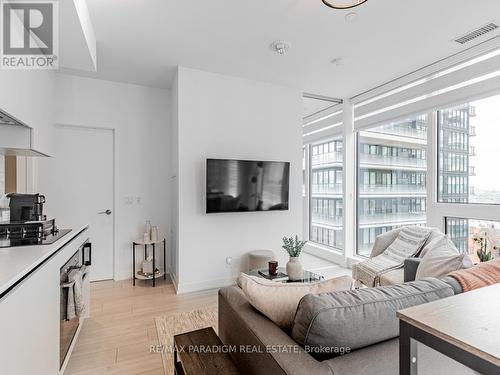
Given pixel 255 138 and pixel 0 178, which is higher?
pixel 255 138

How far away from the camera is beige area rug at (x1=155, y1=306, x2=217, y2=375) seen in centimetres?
223

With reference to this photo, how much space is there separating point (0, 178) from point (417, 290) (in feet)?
10.7

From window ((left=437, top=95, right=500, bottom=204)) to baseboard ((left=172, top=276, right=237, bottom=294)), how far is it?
2.94 metres

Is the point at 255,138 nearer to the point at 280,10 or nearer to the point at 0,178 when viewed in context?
the point at 280,10

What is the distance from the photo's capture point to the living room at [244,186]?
3.58ft

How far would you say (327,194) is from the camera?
17.2 feet

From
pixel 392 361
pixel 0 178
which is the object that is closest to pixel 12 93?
pixel 0 178

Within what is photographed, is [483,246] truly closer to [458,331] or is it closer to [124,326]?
[458,331]

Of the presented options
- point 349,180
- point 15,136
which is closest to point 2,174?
point 15,136

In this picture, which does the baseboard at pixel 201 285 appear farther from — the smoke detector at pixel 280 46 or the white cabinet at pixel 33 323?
the smoke detector at pixel 280 46

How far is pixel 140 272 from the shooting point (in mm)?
3672

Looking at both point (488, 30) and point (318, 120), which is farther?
point (318, 120)

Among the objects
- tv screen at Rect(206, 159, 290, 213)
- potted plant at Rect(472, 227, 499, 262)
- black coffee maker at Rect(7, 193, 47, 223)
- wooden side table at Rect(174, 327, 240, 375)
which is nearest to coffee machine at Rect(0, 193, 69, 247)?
black coffee maker at Rect(7, 193, 47, 223)

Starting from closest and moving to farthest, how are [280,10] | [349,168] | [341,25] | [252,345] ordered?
[252,345]
[280,10]
[341,25]
[349,168]
